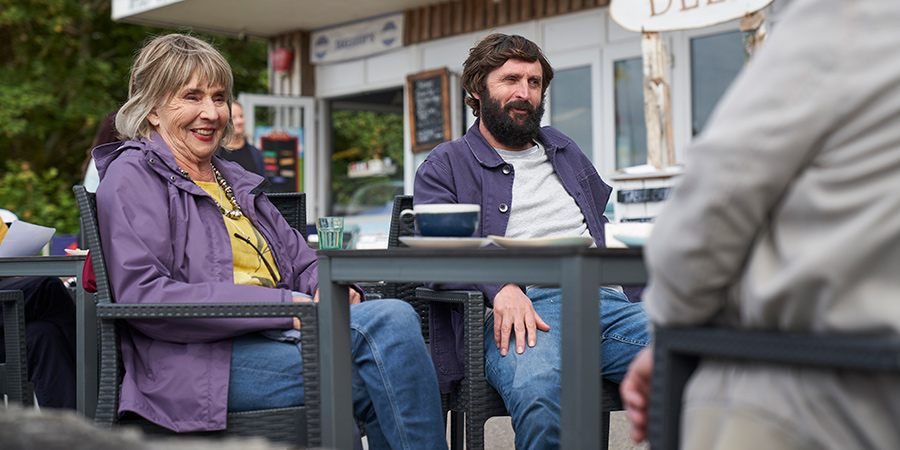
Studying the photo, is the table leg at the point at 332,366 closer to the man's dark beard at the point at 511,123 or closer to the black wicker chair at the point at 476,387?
the black wicker chair at the point at 476,387

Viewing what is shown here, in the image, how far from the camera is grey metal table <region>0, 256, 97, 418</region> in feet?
7.80

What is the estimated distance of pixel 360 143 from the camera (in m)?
9.57

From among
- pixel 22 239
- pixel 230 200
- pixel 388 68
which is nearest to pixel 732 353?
pixel 230 200

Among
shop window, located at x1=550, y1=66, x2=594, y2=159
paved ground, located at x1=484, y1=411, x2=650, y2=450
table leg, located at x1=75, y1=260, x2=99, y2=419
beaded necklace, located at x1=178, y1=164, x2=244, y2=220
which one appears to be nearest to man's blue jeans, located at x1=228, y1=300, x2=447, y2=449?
beaded necklace, located at x1=178, y1=164, x2=244, y2=220

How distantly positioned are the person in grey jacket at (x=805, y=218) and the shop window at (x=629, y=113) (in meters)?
6.15

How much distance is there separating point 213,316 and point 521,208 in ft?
3.89

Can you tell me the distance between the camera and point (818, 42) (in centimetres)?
94

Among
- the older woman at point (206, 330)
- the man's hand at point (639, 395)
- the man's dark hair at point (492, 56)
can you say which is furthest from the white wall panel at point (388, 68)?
the man's hand at point (639, 395)

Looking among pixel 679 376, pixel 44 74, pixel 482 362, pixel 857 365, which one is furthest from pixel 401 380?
pixel 44 74

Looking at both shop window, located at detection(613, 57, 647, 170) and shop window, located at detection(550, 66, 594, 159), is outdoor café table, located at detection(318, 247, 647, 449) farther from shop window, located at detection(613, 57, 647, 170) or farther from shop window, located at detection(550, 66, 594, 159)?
shop window, located at detection(550, 66, 594, 159)

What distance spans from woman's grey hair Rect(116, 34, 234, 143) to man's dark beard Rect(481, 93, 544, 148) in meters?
0.95

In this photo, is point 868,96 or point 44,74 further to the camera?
point 44,74

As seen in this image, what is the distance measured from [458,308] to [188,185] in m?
0.83

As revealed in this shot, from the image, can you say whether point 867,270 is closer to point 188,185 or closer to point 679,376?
point 679,376
